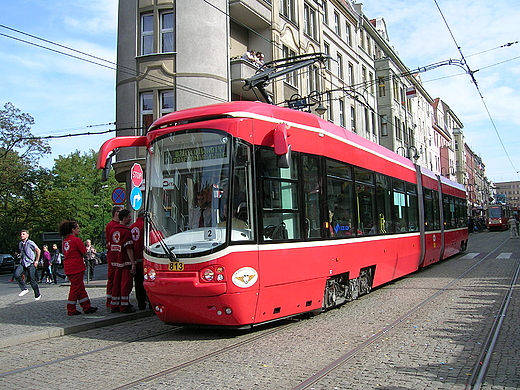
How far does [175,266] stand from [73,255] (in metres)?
3.30

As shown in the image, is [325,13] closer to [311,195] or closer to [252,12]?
[252,12]

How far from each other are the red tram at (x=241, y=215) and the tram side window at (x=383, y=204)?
223cm

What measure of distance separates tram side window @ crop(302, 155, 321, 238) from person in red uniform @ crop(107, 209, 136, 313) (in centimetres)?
344

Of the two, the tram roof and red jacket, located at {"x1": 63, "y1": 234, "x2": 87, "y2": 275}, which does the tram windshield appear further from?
red jacket, located at {"x1": 63, "y1": 234, "x2": 87, "y2": 275}

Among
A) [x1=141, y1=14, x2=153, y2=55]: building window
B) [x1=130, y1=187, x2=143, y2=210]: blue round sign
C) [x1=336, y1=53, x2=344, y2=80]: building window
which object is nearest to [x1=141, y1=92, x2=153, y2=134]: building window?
[x1=141, y1=14, x2=153, y2=55]: building window

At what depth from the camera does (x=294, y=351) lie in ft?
20.5

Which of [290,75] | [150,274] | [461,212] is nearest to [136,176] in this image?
[150,274]

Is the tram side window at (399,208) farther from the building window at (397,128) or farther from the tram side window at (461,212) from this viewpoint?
the building window at (397,128)

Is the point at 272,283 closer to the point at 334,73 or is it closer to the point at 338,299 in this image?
the point at 338,299

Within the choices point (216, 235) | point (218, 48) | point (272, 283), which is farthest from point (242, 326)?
point (218, 48)

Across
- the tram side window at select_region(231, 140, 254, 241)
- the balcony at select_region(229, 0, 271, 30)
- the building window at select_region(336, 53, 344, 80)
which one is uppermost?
the building window at select_region(336, 53, 344, 80)

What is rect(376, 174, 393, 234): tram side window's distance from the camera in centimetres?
1116

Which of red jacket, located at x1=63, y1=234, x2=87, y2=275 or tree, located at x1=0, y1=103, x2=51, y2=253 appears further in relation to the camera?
tree, located at x1=0, y1=103, x2=51, y2=253

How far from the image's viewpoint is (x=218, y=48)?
63.5ft
